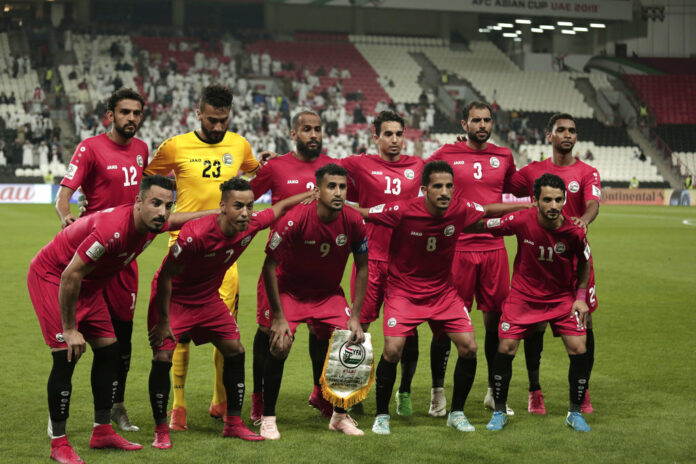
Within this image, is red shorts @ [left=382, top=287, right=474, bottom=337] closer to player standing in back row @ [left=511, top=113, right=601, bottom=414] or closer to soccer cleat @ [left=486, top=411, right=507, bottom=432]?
soccer cleat @ [left=486, top=411, right=507, bottom=432]

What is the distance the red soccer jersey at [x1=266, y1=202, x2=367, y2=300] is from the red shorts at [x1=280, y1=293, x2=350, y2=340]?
0.05 metres

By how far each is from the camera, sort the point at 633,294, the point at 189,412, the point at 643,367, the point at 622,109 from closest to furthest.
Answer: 1. the point at 189,412
2. the point at 643,367
3. the point at 633,294
4. the point at 622,109

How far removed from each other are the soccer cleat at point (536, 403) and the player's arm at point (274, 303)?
2.11 metres

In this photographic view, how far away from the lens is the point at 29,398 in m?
7.39

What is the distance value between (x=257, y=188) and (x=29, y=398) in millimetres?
2598

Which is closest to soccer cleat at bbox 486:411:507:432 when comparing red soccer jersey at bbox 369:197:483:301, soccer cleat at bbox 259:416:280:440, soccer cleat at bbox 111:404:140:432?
red soccer jersey at bbox 369:197:483:301

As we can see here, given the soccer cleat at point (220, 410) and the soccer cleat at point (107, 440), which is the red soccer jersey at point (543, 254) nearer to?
the soccer cleat at point (220, 410)

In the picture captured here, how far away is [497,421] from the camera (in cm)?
666

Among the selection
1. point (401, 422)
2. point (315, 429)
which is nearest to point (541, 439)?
point (401, 422)

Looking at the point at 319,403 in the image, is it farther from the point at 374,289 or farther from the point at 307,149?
the point at 307,149

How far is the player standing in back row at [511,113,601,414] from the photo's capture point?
720cm

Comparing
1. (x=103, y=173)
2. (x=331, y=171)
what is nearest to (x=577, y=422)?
(x=331, y=171)

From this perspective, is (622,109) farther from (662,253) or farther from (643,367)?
(643,367)

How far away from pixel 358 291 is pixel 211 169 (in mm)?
1607
